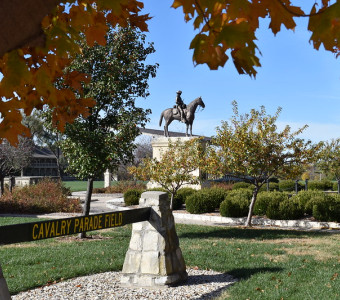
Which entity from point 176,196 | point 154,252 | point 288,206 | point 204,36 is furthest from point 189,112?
point 204,36

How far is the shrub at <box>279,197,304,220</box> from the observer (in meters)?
15.0

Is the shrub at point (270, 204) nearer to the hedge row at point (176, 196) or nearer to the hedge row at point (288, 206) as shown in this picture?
the hedge row at point (288, 206)

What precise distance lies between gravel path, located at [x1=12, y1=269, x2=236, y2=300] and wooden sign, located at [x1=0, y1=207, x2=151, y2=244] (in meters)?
1.02

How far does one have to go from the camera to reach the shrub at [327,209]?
1444cm

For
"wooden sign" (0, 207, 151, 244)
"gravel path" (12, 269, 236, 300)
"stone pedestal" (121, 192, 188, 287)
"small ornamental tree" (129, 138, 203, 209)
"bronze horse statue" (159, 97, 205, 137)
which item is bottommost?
"gravel path" (12, 269, 236, 300)

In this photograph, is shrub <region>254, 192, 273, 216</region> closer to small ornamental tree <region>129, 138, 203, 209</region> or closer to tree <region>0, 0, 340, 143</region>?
small ornamental tree <region>129, 138, 203, 209</region>

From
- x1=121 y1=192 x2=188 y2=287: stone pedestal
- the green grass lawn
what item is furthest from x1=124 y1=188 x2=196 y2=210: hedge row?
x1=121 y1=192 x2=188 y2=287: stone pedestal

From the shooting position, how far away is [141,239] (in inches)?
268

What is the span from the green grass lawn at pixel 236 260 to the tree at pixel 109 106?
2.14 m

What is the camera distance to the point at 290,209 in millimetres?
15047

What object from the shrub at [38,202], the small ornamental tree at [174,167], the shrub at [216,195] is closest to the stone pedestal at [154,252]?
the small ornamental tree at [174,167]

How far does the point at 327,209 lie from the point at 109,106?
7.83 meters

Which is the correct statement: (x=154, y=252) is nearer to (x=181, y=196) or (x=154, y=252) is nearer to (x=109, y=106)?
(x=109, y=106)

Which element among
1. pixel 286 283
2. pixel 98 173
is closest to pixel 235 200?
pixel 98 173
